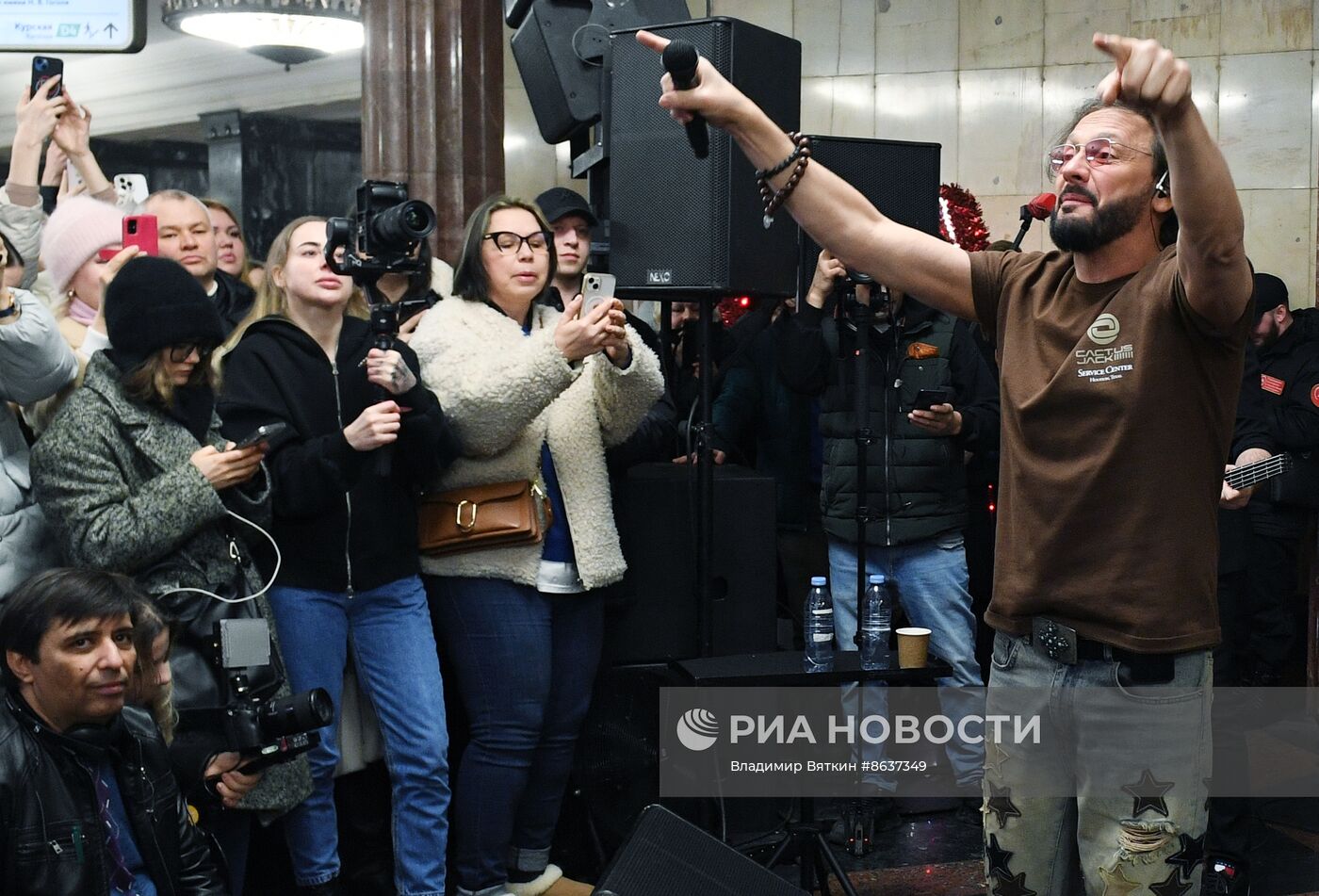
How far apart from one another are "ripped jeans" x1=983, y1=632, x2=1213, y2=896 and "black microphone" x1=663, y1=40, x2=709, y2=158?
0.99m

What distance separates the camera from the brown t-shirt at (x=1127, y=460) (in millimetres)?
2168

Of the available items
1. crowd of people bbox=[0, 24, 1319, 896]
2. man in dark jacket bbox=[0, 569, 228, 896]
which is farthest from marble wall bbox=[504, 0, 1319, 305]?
man in dark jacket bbox=[0, 569, 228, 896]

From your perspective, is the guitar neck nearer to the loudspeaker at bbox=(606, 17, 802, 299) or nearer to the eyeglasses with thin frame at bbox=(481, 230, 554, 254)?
the loudspeaker at bbox=(606, 17, 802, 299)

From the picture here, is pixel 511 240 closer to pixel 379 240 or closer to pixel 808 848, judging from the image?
pixel 379 240

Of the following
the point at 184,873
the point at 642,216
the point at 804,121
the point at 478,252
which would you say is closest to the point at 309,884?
the point at 184,873

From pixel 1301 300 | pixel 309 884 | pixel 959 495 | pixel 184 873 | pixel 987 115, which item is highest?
pixel 987 115

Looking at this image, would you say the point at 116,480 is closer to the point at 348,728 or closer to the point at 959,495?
the point at 348,728

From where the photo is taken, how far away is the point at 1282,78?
7324 mm

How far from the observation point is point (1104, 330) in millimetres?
2221

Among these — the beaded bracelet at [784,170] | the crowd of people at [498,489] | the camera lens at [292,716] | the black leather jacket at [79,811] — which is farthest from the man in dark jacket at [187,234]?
the beaded bracelet at [784,170]

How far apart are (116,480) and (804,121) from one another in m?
5.93

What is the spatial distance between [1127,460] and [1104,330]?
209 millimetres

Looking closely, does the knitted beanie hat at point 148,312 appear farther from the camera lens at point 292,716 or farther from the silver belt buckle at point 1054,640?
the silver belt buckle at point 1054,640

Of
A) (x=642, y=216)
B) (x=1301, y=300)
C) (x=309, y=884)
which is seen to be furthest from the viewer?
(x=1301, y=300)
